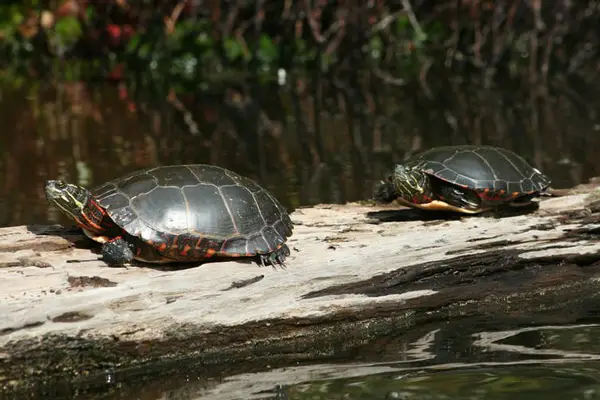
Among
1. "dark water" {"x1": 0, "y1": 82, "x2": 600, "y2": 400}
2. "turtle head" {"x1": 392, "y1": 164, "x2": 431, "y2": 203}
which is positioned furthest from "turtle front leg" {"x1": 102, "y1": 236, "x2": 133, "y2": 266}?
"turtle head" {"x1": 392, "y1": 164, "x2": 431, "y2": 203}

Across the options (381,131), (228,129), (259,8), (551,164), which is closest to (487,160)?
(551,164)

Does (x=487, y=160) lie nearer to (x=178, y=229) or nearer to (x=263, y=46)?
(x=178, y=229)

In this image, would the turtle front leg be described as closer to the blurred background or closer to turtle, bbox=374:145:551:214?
turtle, bbox=374:145:551:214

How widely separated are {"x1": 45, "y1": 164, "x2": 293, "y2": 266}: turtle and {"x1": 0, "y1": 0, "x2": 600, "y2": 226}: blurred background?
1.74 m

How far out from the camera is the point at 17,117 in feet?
28.0

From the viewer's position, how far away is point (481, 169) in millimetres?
3895

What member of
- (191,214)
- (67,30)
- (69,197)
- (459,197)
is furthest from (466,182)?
(67,30)

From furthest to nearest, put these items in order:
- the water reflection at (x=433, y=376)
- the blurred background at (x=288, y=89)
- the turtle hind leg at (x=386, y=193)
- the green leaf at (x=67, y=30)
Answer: the green leaf at (x=67, y=30), the blurred background at (x=288, y=89), the turtle hind leg at (x=386, y=193), the water reflection at (x=433, y=376)

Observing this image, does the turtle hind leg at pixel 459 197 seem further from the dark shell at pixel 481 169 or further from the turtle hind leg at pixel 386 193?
the turtle hind leg at pixel 386 193

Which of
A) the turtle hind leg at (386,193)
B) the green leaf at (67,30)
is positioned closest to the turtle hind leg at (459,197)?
the turtle hind leg at (386,193)

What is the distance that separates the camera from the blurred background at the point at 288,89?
634 centimetres

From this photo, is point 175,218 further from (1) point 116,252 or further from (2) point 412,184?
(2) point 412,184

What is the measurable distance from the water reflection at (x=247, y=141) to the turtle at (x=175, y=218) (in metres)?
1.68

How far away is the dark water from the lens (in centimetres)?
272
